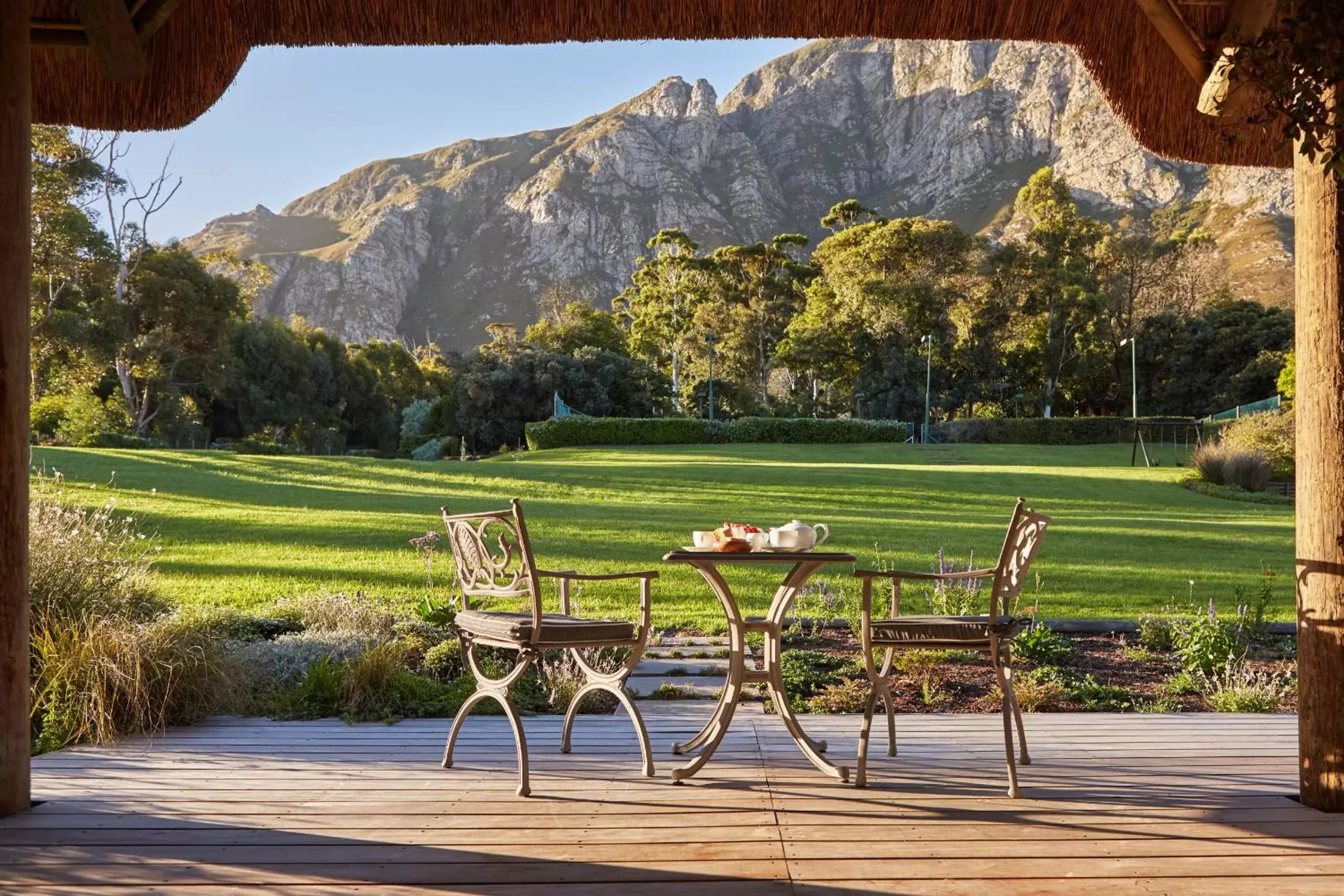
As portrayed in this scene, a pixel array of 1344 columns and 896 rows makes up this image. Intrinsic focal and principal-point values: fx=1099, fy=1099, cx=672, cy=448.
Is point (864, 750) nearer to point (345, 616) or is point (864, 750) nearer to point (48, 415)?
point (345, 616)

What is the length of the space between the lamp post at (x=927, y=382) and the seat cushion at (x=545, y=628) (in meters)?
31.5

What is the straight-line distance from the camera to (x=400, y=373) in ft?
163

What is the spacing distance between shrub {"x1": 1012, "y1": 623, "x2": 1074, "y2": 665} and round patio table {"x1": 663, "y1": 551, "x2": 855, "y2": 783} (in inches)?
90.9

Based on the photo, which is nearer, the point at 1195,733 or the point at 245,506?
the point at 1195,733

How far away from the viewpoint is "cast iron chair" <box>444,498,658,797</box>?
11.9 feet

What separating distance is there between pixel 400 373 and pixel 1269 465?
38.3 m

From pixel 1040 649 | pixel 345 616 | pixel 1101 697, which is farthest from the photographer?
pixel 1040 649

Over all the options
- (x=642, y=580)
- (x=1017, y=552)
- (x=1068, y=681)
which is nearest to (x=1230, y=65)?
(x=1017, y=552)

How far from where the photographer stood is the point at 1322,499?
3279 millimetres

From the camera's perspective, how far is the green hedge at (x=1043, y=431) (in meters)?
35.1

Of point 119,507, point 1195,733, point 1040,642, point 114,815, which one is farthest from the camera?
point 119,507

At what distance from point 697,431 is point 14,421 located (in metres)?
28.5

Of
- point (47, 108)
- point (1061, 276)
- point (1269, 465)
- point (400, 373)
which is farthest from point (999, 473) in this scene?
point (400, 373)

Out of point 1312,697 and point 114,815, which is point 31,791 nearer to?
point 114,815
